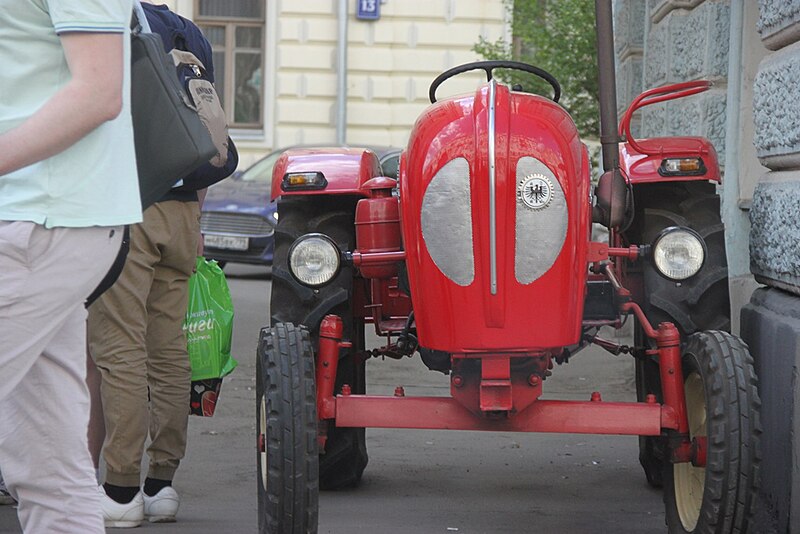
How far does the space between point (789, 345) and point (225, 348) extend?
1.91 m

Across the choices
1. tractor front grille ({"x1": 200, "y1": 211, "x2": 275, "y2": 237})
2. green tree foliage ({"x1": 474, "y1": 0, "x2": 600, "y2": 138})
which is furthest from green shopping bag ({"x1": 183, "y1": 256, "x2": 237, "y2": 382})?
tractor front grille ({"x1": 200, "y1": 211, "x2": 275, "y2": 237})

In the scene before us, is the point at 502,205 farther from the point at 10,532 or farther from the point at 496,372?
the point at 10,532

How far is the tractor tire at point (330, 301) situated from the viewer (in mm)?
4695

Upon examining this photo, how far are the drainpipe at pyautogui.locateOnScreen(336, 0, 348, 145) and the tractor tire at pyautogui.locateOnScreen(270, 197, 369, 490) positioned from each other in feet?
51.4

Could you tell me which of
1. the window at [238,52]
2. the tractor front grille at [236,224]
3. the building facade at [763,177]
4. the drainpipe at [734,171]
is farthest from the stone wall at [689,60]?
the window at [238,52]

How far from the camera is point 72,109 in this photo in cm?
280

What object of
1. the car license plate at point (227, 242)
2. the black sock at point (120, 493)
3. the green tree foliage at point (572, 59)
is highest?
the green tree foliage at point (572, 59)

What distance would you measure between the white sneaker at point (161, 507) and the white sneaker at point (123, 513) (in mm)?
75

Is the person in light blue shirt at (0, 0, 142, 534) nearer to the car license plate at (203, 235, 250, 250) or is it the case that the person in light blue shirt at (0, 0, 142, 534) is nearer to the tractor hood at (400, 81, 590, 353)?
the tractor hood at (400, 81, 590, 353)

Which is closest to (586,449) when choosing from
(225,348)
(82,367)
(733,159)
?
(733,159)

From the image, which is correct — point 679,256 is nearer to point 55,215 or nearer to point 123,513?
point 123,513

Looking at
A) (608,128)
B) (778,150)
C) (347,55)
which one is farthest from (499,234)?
(347,55)

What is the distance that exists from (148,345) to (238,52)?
1709 cm

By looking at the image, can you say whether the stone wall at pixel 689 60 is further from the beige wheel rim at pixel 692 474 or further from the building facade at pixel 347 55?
the building facade at pixel 347 55
